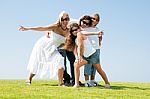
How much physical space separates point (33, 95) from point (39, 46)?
14.0 feet

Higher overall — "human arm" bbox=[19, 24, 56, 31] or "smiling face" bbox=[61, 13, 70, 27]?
"smiling face" bbox=[61, 13, 70, 27]

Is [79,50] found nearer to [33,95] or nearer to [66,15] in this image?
[66,15]

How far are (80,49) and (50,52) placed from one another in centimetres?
140

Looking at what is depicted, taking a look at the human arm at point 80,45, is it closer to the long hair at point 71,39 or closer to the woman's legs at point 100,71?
the long hair at point 71,39

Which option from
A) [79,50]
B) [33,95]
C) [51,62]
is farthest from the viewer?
[51,62]

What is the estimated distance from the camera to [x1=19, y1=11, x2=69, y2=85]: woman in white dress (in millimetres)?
12136

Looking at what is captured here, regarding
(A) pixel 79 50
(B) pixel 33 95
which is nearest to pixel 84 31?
(A) pixel 79 50

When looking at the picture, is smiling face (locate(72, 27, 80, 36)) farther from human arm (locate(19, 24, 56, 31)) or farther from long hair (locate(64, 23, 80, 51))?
human arm (locate(19, 24, 56, 31))

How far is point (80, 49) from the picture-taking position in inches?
452

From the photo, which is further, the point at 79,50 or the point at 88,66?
the point at 88,66

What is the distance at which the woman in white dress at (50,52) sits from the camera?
1214cm

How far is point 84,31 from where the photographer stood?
1177 centimetres

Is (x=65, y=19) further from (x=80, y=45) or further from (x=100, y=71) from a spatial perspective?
(x=100, y=71)

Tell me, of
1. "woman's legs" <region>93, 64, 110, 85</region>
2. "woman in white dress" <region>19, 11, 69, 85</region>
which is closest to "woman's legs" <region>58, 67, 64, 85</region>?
"woman in white dress" <region>19, 11, 69, 85</region>
